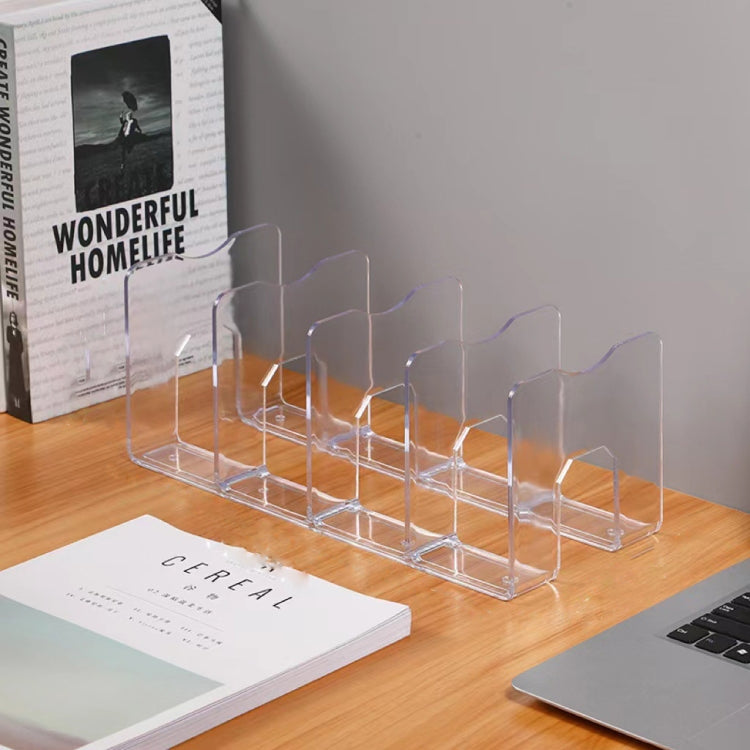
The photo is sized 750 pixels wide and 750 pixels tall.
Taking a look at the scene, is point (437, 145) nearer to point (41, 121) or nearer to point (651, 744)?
point (41, 121)

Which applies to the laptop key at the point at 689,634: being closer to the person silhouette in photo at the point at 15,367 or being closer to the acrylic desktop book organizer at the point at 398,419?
the acrylic desktop book organizer at the point at 398,419

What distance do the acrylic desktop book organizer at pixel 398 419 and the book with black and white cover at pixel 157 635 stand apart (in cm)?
10

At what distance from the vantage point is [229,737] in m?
0.88

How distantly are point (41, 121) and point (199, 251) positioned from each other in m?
0.20

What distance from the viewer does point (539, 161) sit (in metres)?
1.20

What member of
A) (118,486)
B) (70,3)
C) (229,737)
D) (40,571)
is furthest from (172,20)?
(229,737)

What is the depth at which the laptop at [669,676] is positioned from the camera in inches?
34.0

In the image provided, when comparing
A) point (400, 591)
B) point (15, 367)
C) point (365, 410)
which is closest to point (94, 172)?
point (15, 367)

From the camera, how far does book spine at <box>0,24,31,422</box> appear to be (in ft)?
4.02

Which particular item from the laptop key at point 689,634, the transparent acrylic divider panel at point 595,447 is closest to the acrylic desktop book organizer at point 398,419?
the transparent acrylic divider panel at point 595,447

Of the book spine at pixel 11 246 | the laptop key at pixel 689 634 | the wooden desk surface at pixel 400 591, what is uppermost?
the book spine at pixel 11 246

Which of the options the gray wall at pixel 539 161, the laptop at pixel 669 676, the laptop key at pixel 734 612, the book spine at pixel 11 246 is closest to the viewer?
the laptop at pixel 669 676

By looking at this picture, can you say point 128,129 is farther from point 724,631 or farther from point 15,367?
point 724,631

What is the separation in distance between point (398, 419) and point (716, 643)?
0.42 meters
